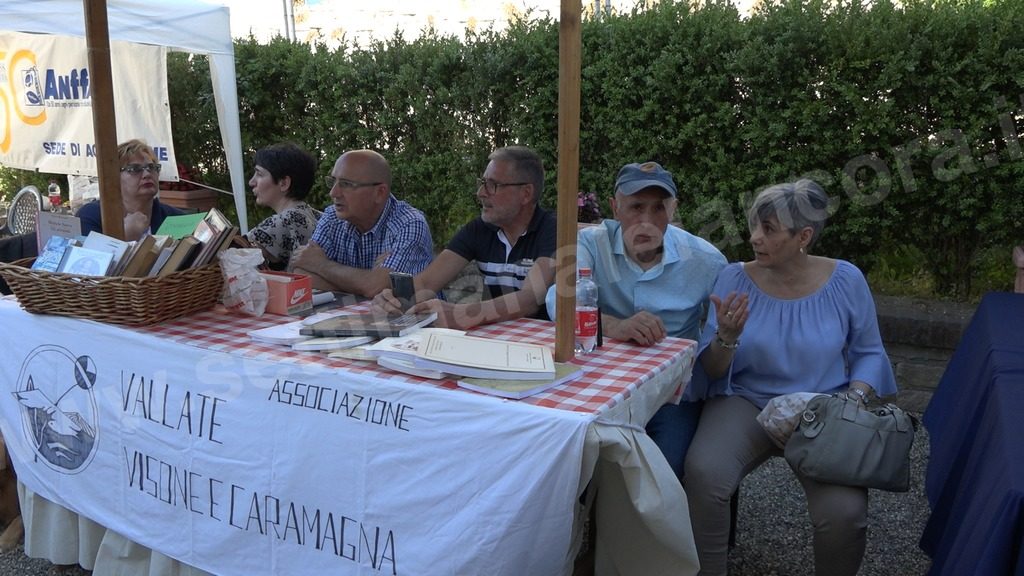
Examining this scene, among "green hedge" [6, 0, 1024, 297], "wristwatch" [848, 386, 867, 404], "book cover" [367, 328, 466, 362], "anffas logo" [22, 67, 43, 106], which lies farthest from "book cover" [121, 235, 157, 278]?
"anffas logo" [22, 67, 43, 106]

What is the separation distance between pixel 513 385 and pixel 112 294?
1295 millimetres

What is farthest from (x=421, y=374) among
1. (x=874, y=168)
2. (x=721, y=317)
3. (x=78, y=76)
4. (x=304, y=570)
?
(x=78, y=76)

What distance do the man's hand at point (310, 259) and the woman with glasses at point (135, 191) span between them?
66 centimetres

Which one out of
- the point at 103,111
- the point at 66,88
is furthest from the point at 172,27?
the point at 103,111

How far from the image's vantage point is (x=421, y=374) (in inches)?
78.4

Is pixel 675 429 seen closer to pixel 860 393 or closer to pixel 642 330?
pixel 642 330

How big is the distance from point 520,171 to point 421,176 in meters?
2.52

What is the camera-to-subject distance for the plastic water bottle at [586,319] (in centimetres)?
222

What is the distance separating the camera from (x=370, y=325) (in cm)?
238

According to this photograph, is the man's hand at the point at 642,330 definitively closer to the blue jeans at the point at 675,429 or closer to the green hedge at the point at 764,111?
the blue jeans at the point at 675,429

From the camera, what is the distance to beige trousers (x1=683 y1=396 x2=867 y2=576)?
2.25m

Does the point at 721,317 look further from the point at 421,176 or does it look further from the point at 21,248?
the point at 421,176

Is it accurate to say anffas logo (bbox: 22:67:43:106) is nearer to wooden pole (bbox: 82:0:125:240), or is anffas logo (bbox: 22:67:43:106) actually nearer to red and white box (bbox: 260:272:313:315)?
wooden pole (bbox: 82:0:125:240)

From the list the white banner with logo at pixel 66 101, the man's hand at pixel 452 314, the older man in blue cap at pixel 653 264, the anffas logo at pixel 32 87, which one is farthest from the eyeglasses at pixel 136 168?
the anffas logo at pixel 32 87
